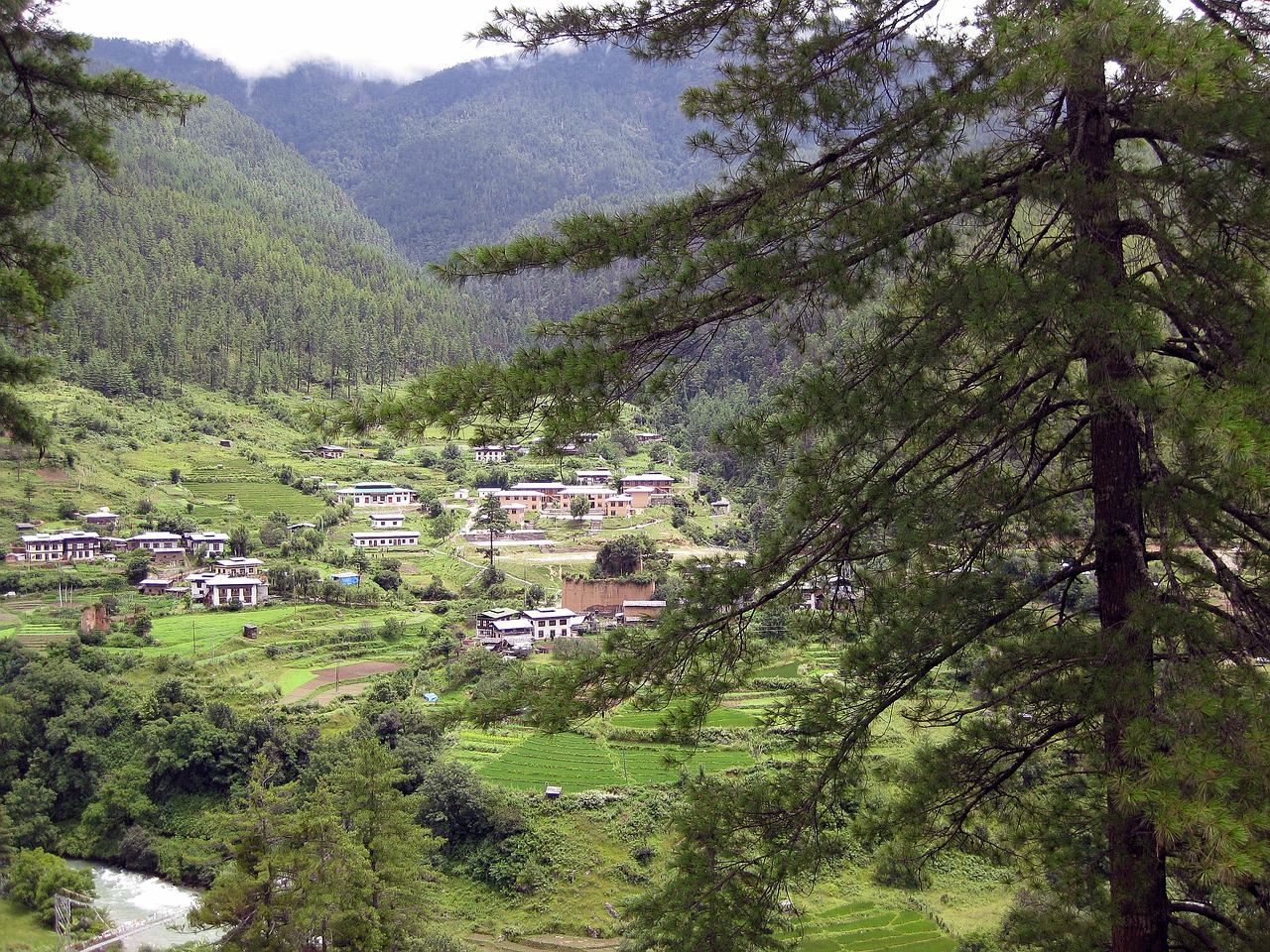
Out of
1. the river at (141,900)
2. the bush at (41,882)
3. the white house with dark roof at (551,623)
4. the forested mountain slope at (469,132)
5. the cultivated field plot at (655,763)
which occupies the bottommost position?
the river at (141,900)

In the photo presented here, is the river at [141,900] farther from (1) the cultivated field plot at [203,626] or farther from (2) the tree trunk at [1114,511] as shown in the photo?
(2) the tree trunk at [1114,511]

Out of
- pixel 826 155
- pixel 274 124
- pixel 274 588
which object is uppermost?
pixel 274 124

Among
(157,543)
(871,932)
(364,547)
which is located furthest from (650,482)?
(871,932)

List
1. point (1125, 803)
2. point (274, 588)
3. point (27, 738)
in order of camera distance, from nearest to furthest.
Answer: point (1125, 803)
point (27, 738)
point (274, 588)

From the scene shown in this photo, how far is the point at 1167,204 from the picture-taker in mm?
2953

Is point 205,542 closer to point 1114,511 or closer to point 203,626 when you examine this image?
point 203,626

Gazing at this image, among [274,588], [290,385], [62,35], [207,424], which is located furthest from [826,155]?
[290,385]

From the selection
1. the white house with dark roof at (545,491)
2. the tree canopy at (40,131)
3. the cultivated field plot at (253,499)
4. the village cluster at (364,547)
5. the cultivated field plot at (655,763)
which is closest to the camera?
the tree canopy at (40,131)

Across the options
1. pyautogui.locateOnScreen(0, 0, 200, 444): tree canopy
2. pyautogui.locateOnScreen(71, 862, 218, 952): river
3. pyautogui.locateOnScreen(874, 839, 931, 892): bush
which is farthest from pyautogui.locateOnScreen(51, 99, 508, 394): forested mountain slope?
pyautogui.locateOnScreen(874, 839, 931, 892): bush

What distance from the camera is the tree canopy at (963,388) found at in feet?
8.68

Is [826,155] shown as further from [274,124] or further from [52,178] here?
[274,124]

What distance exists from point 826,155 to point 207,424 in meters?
43.2

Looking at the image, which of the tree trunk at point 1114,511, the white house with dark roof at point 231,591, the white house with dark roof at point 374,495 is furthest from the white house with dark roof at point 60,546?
the tree trunk at point 1114,511

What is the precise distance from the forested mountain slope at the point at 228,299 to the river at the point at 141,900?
2597cm
